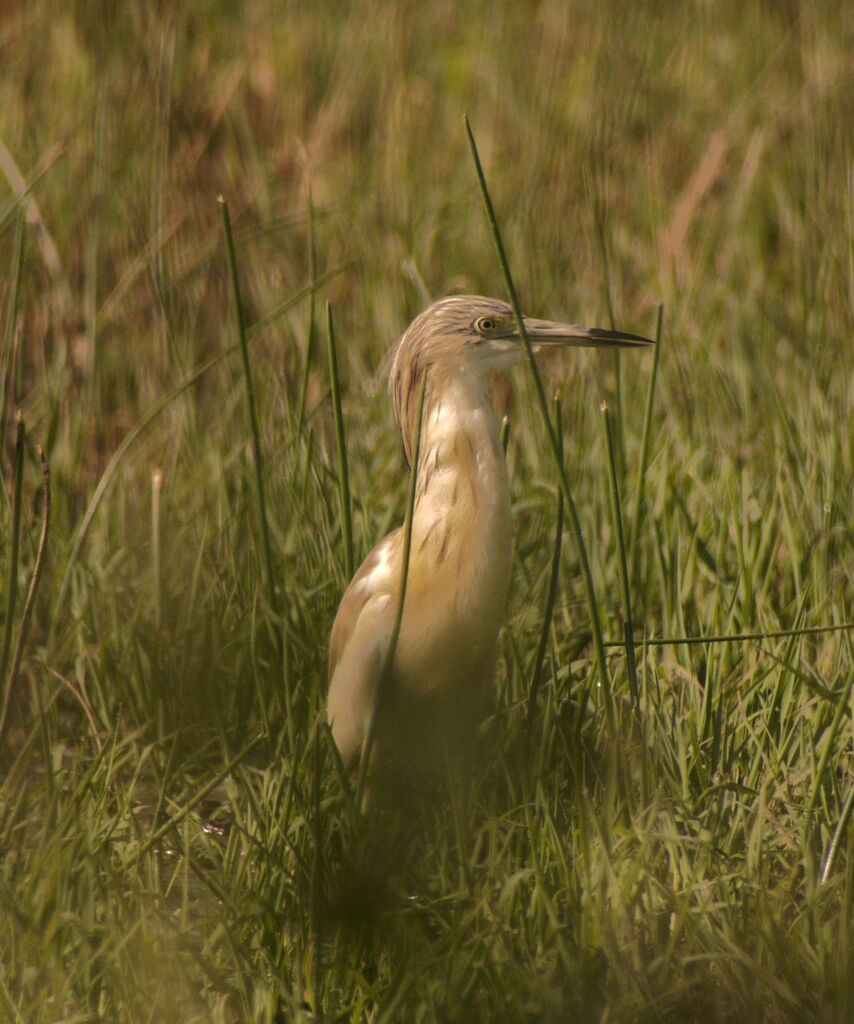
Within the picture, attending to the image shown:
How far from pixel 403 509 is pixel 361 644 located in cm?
63

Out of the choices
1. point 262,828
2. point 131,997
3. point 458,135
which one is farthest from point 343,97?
point 131,997

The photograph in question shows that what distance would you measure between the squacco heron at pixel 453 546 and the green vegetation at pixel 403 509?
0.34 feet

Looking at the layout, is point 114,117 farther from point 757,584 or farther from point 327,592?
point 757,584

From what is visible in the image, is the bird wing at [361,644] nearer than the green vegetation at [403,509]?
No

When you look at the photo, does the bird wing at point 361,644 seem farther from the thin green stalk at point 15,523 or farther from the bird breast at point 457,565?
the thin green stalk at point 15,523

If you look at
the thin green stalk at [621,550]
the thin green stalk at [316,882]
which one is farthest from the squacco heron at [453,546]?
the thin green stalk at [316,882]

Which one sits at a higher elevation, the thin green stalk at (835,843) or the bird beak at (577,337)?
the bird beak at (577,337)

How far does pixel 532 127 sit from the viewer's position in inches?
181

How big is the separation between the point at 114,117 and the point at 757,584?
8.36ft

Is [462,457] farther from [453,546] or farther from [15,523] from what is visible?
[15,523]

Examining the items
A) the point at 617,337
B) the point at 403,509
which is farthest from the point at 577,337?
the point at 403,509

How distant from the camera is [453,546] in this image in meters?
2.31

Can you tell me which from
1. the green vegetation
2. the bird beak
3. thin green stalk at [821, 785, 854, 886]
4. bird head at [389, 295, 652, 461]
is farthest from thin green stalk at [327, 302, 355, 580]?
thin green stalk at [821, 785, 854, 886]

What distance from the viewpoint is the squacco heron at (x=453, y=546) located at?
2285mm
